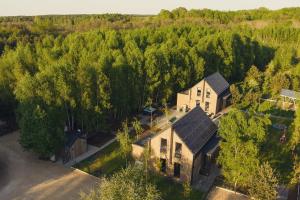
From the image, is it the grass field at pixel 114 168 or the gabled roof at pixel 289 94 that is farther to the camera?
the gabled roof at pixel 289 94

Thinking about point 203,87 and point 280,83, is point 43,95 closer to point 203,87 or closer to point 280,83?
point 203,87

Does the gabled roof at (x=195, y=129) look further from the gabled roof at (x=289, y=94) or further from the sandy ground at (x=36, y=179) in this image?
the gabled roof at (x=289, y=94)

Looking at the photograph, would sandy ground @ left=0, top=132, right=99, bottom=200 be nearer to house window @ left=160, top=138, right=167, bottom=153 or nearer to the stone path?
the stone path

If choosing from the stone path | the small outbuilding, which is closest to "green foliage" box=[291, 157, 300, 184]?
the stone path

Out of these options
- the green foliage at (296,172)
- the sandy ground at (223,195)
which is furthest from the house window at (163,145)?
the green foliage at (296,172)

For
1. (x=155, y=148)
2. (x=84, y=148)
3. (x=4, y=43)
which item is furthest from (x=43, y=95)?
(x=4, y=43)
